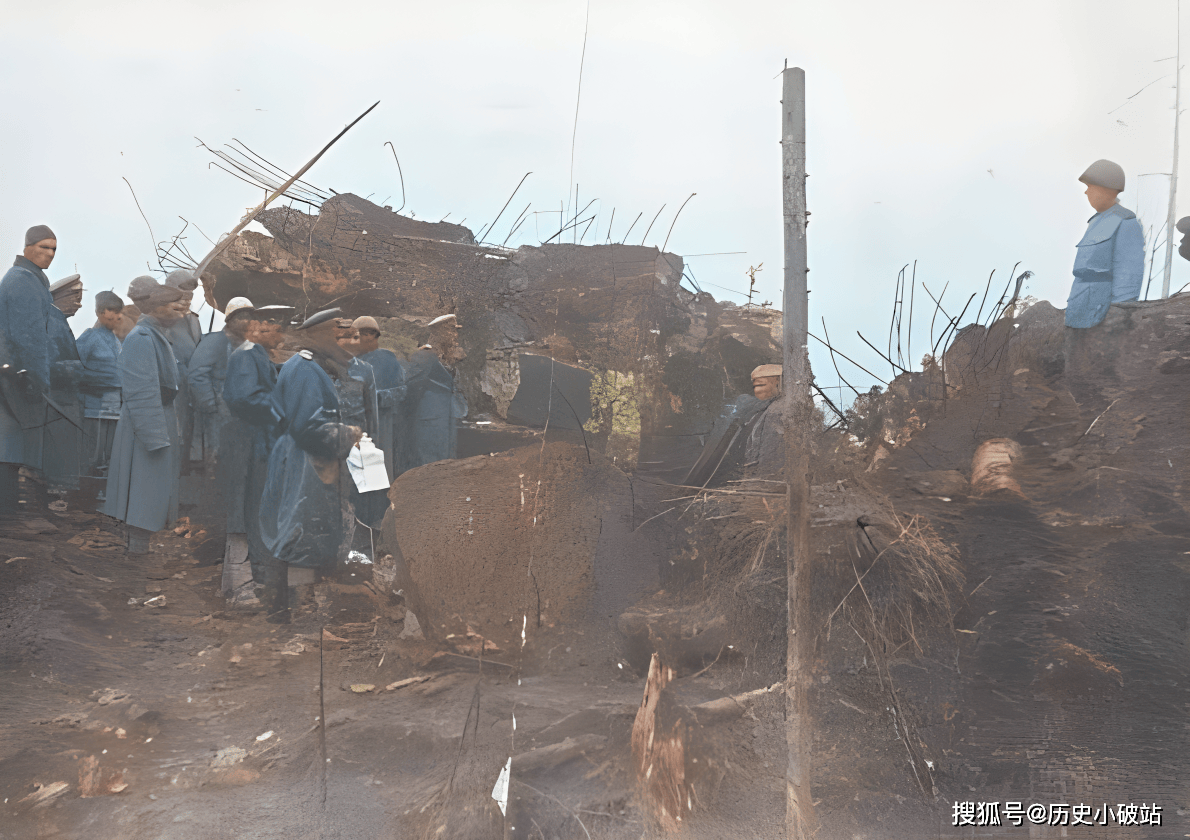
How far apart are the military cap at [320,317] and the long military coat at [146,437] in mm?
665

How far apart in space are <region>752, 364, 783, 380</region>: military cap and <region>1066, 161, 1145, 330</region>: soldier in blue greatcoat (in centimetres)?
151

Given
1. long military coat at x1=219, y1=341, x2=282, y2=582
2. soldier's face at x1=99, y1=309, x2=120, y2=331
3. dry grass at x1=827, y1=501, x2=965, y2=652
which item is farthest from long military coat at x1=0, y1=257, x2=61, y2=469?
dry grass at x1=827, y1=501, x2=965, y2=652

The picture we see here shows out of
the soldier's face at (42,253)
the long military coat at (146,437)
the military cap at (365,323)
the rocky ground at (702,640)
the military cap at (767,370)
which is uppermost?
the soldier's face at (42,253)

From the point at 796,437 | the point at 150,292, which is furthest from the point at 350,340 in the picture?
the point at 796,437

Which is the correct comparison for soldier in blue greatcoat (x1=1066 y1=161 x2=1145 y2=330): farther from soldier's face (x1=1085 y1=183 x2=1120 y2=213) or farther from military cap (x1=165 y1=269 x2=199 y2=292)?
military cap (x1=165 y1=269 x2=199 y2=292)

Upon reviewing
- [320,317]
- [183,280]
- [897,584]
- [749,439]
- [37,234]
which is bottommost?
[897,584]

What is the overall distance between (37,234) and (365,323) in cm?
167

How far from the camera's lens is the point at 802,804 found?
3396 millimetres

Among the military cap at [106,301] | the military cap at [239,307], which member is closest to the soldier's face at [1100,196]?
the military cap at [239,307]

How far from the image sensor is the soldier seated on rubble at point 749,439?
3.56 meters

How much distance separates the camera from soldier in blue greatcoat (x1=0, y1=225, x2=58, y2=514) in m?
3.37

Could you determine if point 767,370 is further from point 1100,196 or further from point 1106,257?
point 1100,196

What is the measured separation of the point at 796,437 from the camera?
139 inches

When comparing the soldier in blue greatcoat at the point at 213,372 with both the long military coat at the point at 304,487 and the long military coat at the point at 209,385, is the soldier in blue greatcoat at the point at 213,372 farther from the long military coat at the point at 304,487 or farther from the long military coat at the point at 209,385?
the long military coat at the point at 304,487
